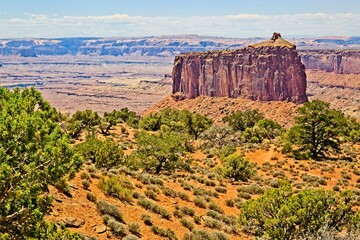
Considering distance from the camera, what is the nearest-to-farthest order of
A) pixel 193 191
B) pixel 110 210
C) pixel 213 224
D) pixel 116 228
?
1. pixel 116 228
2. pixel 110 210
3. pixel 213 224
4. pixel 193 191

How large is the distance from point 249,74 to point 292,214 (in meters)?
124

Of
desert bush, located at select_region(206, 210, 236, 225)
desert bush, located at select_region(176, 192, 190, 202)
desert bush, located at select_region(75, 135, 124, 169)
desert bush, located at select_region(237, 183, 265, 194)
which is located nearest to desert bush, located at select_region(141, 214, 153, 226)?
desert bush, located at select_region(206, 210, 236, 225)

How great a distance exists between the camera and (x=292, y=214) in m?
15.1

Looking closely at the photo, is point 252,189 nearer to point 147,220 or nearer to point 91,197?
point 147,220

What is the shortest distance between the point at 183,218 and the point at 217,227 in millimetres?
1837

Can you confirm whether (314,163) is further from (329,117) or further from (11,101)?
(11,101)

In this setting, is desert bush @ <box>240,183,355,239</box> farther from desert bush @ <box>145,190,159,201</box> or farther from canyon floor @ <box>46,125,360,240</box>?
desert bush @ <box>145,190,159,201</box>

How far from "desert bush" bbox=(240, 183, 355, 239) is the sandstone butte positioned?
113909 mm

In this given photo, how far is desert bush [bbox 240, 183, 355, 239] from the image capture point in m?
14.9

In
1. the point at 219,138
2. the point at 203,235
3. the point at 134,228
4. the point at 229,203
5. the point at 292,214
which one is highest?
the point at 292,214

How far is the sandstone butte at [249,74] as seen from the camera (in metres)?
129

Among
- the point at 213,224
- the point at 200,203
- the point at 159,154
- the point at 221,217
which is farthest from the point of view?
the point at 159,154

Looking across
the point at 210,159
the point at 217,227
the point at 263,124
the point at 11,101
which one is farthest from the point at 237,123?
the point at 11,101

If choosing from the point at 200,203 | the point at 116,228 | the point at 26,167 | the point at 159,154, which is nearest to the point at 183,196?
the point at 200,203
